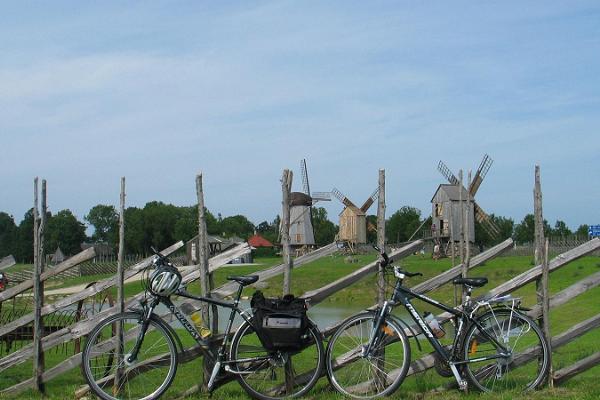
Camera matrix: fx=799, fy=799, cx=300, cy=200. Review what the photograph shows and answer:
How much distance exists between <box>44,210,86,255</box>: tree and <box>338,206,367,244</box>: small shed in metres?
35.7

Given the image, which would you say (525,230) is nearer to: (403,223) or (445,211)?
(403,223)

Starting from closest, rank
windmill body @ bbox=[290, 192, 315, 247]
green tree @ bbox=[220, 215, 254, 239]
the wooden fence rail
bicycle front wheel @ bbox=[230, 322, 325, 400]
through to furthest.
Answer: bicycle front wheel @ bbox=[230, 322, 325, 400] → the wooden fence rail → windmill body @ bbox=[290, 192, 315, 247] → green tree @ bbox=[220, 215, 254, 239]

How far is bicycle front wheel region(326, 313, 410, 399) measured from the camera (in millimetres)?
6895

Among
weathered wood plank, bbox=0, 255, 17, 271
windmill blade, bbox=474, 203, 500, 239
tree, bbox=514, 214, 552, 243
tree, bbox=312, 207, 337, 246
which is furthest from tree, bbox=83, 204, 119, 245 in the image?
weathered wood plank, bbox=0, 255, 17, 271

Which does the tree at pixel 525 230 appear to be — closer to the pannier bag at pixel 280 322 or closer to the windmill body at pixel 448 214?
the windmill body at pixel 448 214

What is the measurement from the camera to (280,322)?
22.5ft

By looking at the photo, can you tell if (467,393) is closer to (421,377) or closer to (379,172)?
(421,377)

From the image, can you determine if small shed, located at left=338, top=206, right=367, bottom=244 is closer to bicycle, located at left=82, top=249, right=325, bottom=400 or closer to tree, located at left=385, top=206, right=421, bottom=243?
tree, located at left=385, top=206, right=421, bottom=243

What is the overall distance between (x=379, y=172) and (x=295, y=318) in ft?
5.38

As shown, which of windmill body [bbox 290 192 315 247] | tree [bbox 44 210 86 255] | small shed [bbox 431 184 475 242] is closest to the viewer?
small shed [bbox 431 184 475 242]

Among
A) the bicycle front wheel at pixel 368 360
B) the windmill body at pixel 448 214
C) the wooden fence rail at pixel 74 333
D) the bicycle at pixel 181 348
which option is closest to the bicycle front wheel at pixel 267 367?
the bicycle at pixel 181 348

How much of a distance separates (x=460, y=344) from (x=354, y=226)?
55.3 meters

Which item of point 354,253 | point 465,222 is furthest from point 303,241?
point 465,222

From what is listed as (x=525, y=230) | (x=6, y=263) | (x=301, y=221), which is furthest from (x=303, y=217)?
→ (x=6, y=263)
